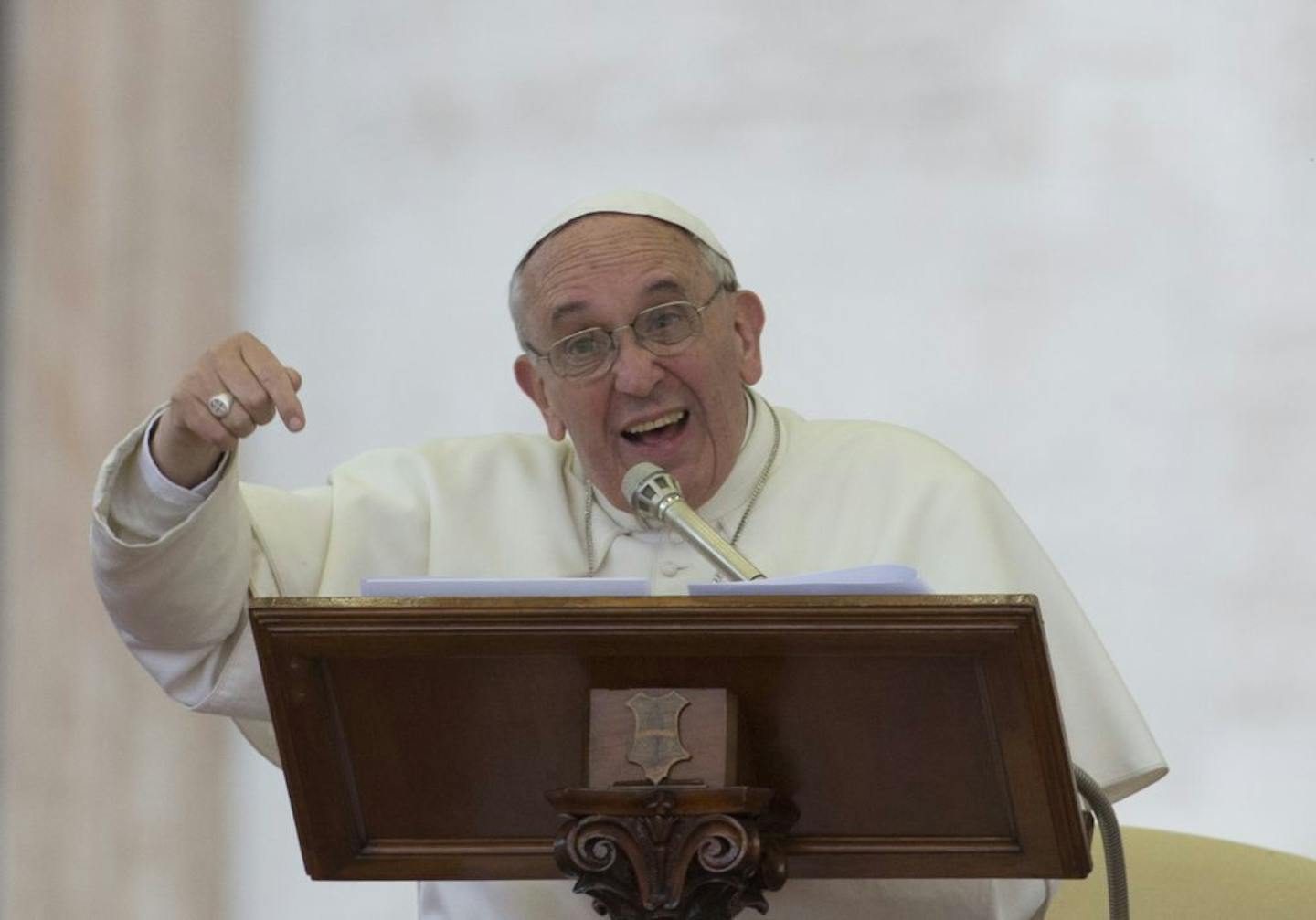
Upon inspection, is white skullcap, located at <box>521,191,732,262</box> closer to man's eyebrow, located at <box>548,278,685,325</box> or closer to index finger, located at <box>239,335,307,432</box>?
man's eyebrow, located at <box>548,278,685,325</box>

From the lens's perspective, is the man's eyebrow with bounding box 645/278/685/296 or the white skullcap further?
the white skullcap

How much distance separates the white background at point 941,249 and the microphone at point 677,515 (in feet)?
7.98

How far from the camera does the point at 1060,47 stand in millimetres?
5660

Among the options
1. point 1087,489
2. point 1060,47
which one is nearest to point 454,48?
point 1060,47

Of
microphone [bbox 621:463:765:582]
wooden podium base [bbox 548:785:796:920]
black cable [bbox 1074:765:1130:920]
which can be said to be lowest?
wooden podium base [bbox 548:785:796:920]

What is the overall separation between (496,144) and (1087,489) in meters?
1.76

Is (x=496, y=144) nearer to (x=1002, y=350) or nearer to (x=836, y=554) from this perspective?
(x=1002, y=350)

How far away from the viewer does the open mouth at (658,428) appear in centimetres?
363

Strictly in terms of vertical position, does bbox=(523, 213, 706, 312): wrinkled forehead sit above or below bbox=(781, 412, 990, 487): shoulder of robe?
above

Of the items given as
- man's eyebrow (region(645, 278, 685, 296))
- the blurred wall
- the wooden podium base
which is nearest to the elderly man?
man's eyebrow (region(645, 278, 685, 296))

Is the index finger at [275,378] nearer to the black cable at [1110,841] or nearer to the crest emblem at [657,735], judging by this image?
the crest emblem at [657,735]

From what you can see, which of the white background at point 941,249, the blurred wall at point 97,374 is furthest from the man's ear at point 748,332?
the blurred wall at point 97,374

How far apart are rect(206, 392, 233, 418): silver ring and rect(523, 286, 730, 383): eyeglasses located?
2.57ft

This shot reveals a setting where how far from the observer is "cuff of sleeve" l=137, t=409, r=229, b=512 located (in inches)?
124
